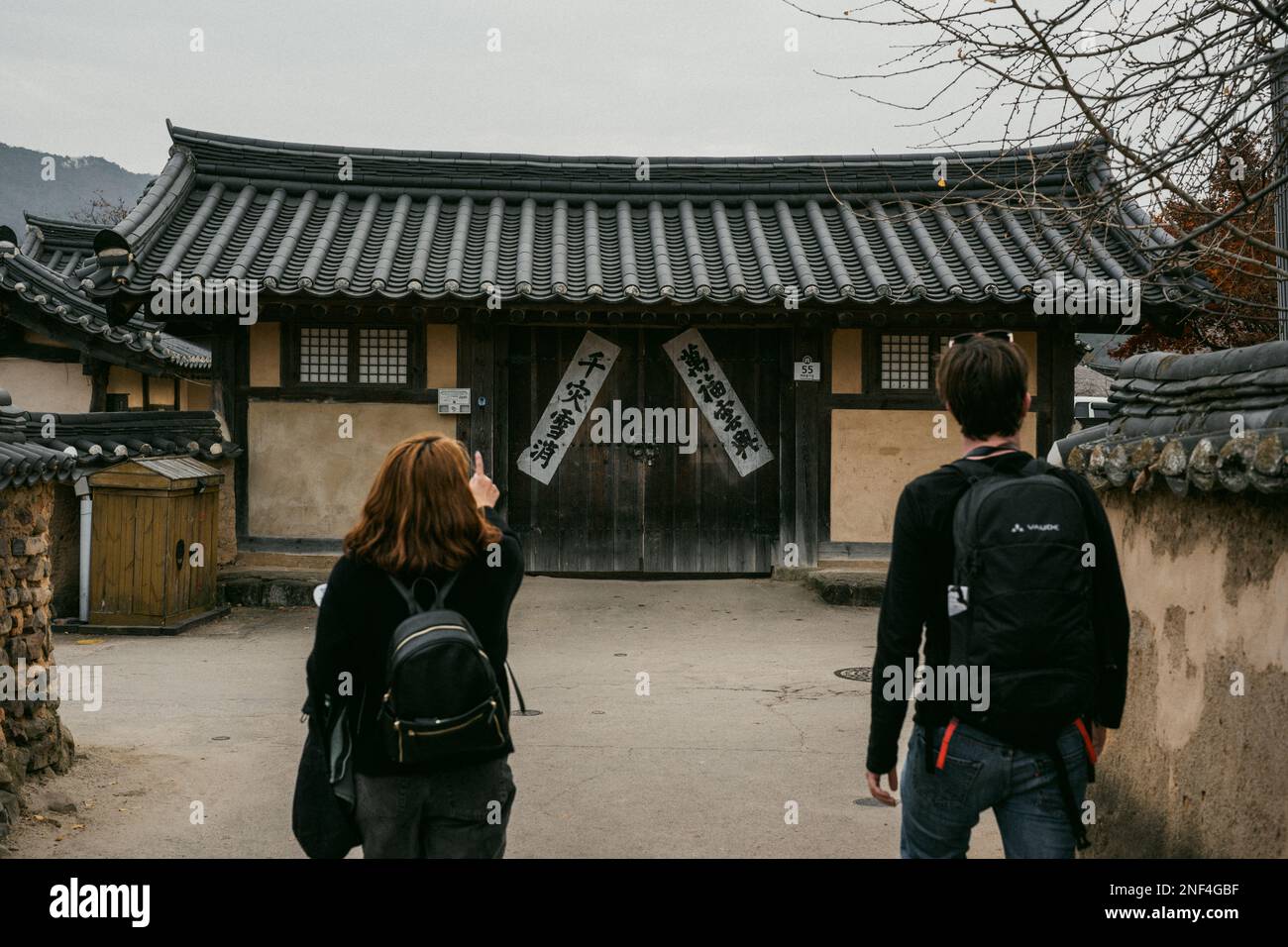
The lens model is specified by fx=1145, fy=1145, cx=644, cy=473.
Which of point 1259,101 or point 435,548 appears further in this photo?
point 1259,101

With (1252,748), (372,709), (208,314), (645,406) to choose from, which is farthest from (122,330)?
(1252,748)

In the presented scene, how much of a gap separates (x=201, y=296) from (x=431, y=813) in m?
8.60

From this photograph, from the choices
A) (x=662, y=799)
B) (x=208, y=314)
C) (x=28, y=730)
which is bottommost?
(x=662, y=799)

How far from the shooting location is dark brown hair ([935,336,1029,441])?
2.81 m

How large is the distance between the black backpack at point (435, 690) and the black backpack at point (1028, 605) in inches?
47.6

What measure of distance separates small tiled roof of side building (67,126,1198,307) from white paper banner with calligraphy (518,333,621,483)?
86 centimetres

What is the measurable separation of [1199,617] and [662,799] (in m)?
2.62

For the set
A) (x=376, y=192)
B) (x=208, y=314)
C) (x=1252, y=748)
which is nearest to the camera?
(x=1252, y=748)

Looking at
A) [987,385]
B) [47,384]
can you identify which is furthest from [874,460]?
[47,384]

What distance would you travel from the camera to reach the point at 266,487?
11.5 m

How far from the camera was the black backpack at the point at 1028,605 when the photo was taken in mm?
2666

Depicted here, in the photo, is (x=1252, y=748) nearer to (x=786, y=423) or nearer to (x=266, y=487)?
(x=786, y=423)

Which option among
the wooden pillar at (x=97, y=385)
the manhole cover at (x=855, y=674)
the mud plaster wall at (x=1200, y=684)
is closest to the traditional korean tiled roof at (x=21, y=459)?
the mud plaster wall at (x=1200, y=684)

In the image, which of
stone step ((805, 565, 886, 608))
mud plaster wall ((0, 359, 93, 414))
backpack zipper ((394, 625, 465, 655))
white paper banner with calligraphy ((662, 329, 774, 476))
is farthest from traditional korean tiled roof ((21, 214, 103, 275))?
backpack zipper ((394, 625, 465, 655))
